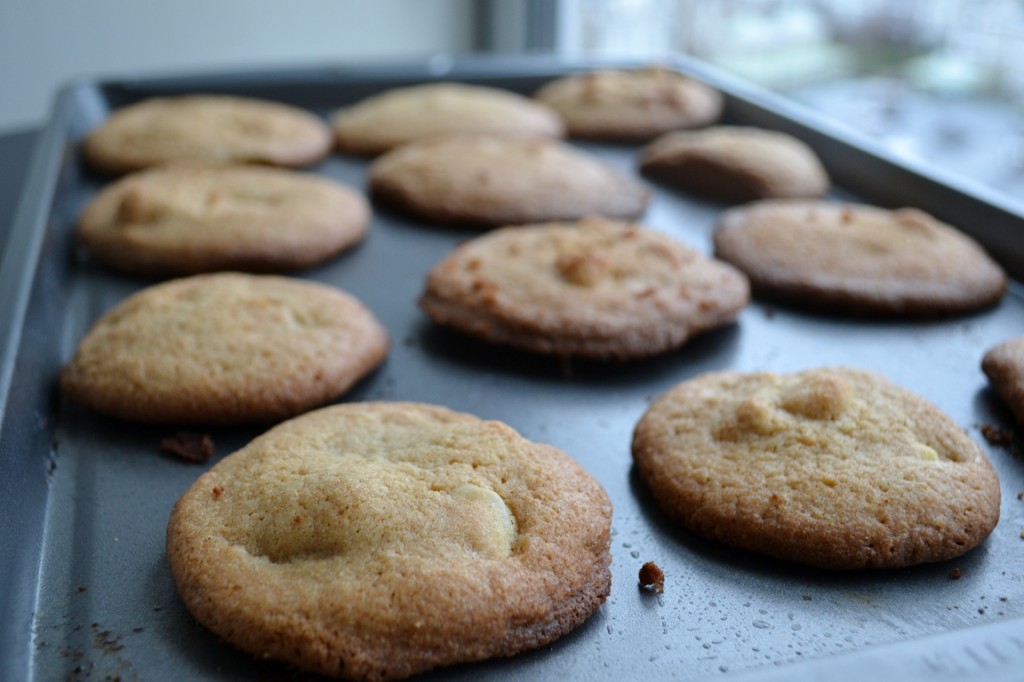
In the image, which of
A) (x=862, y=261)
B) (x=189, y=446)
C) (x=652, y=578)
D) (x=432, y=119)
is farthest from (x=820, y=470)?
(x=432, y=119)

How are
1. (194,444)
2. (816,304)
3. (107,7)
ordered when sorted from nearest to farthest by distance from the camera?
(194,444)
(816,304)
(107,7)

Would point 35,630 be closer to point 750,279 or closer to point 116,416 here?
point 116,416

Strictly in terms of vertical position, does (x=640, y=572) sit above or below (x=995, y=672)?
below

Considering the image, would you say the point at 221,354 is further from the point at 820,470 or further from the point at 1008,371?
the point at 1008,371

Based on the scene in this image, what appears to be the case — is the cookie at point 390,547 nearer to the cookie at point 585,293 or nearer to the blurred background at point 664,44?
the cookie at point 585,293

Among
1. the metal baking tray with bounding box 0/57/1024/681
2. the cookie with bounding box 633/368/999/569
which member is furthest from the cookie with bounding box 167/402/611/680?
the cookie with bounding box 633/368/999/569

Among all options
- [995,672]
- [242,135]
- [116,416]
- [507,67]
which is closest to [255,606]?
[116,416]
